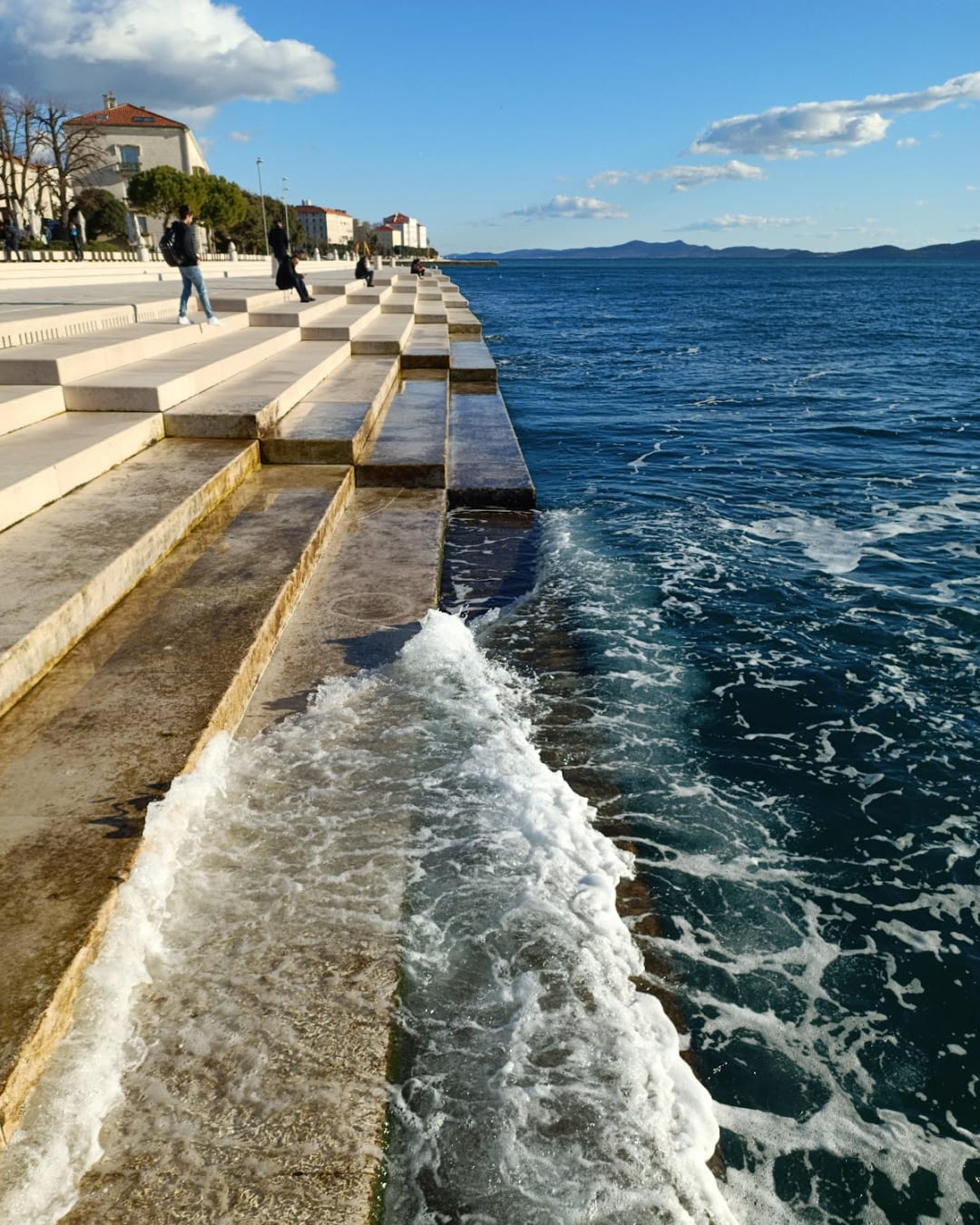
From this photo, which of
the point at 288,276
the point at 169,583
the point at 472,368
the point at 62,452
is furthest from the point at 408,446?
the point at 288,276

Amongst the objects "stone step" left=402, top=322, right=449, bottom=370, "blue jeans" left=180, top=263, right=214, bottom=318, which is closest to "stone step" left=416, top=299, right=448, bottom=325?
"stone step" left=402, top=322, right=449, bottom=370

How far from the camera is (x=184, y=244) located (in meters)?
10.5

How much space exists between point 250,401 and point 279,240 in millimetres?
7966

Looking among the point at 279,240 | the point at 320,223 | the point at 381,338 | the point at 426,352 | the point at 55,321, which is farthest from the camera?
the point at 320,223

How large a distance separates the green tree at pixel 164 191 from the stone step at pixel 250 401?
53.4 meters

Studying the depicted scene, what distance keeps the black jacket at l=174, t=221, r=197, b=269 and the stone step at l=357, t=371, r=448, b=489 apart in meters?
3.09

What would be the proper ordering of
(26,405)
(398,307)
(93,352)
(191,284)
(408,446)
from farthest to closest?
(398,307)
(191,284)
(408,446)
(93,352)
(26,405)

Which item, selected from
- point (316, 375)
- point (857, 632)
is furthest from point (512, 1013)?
point (316, 375)

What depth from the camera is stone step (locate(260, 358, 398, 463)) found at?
8.26 meters

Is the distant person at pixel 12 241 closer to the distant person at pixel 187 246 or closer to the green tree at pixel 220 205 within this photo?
the distant person at pixel 187 246

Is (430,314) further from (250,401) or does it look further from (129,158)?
(129,158)

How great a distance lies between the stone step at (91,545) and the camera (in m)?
4.01

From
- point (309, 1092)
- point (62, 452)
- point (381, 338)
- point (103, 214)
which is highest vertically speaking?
point (103, 214)

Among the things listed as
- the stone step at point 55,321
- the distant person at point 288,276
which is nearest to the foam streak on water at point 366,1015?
the stone step at point 55,321
